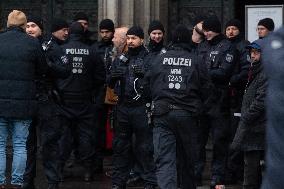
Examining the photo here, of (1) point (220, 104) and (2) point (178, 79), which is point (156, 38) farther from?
(2) point (178, 79)

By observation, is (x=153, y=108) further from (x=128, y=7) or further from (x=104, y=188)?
(x=128, y=7)

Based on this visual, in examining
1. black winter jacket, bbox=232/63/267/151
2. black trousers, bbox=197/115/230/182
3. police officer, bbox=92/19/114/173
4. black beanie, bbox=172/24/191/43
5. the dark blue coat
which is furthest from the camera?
police officer, bbox=92/19/114/173

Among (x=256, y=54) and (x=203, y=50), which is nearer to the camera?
(x=256, y=54)

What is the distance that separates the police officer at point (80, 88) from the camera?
9.62 m

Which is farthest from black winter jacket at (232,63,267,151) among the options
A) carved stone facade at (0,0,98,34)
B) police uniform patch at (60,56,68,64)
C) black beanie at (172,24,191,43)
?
carved stone facade at (0,0,98,34)

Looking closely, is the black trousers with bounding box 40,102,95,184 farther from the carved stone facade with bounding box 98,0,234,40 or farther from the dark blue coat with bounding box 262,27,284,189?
the dark blue coat with bounding box 262,27,284,189

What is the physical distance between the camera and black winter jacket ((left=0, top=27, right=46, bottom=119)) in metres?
8.16

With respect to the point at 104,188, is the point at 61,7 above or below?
above

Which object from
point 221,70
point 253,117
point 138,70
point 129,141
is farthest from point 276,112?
point 221,70

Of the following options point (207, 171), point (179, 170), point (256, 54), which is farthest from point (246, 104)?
point (207, 171)

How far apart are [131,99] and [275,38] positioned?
6.49 meters

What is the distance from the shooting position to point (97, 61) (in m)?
9.79

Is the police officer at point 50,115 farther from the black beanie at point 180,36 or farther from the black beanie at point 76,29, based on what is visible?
the black beanie at point 180,36

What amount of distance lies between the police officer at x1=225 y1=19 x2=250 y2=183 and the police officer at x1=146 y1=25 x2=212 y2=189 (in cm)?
143
